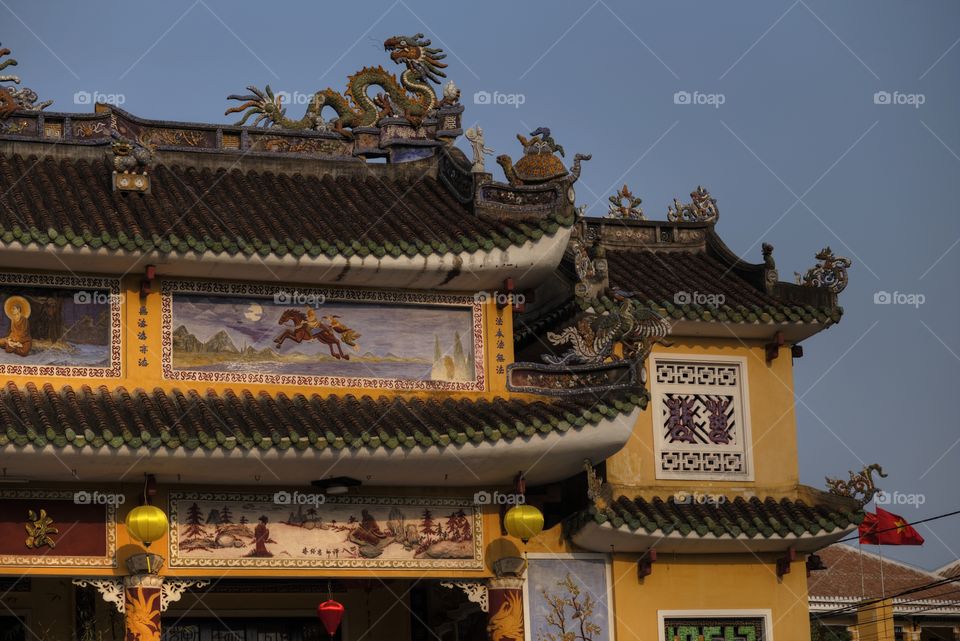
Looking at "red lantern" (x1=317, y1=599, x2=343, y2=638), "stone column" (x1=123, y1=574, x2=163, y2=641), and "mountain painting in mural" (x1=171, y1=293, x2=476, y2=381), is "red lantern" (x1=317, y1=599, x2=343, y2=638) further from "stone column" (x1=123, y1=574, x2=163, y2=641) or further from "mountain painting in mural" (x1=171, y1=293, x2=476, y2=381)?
"mountain painting in mural" (x1=171, y1=293, x2=476, y2=381)

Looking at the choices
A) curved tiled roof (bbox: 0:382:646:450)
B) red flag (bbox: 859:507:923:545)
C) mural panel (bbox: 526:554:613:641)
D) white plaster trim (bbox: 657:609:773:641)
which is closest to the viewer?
curved tiled roof (bbox: 0:382:646:450)

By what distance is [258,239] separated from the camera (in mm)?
17906

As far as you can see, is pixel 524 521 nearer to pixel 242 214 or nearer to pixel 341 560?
pixel 341 560

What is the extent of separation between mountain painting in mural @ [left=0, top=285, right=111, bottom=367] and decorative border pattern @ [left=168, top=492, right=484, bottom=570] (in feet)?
5.93

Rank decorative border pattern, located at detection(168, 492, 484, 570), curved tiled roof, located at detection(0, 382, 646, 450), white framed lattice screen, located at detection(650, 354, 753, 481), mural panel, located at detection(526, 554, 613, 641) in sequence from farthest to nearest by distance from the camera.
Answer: white framed lattice screen, located at detection(650, 354, 753, 481)
mural panel, located at detection(526, 554, 613, 641)
decorative border pattern, located at detection(168, 492, 484, 570)
curved tiled roof, located at detection(0, 382, 646, 450)

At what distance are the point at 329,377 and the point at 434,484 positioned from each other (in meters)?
1.66

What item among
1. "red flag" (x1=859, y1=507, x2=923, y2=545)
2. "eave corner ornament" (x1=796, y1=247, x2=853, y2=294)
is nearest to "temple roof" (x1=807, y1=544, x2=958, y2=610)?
"red flag" (x1=859, y1=507, x2=923, y2=545)

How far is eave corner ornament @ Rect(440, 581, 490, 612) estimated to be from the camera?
18.1 metres

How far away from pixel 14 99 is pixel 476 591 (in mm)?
8337

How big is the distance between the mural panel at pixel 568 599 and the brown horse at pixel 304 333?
3.20 m

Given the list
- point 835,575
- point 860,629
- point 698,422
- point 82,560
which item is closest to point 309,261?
point 82,560

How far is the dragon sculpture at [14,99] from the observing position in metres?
19.9

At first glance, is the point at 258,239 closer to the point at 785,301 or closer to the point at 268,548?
the point at 268,548

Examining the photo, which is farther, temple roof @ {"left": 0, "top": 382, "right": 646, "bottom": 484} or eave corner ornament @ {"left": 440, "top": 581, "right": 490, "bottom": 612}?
eave corner ornament @ {"left": 440, "top": 581, "right": 490, "bottom": 612}
